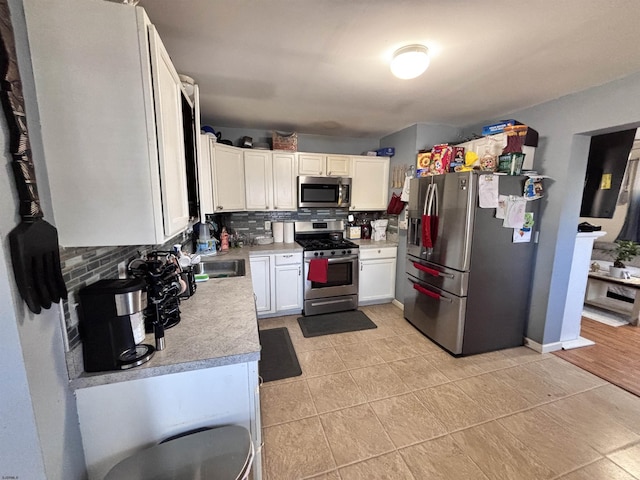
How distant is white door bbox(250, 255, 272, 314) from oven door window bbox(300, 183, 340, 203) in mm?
949

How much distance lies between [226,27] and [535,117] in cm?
283

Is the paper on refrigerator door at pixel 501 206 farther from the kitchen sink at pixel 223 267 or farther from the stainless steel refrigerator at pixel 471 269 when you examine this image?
the kitchen sink at pixel 223 267

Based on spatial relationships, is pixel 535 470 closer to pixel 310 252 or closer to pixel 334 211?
pixel 310 252

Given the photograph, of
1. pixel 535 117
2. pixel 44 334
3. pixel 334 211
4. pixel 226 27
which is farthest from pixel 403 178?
pixel 44 334

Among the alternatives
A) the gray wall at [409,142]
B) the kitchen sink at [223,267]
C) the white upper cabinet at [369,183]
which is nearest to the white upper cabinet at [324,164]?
the white upper cabinet at [369,183]

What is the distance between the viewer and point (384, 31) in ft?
4.65

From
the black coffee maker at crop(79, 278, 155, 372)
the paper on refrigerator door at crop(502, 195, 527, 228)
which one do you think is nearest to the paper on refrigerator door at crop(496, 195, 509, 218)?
the paper on refrigerator door at crop(502, 195, 527, 228)

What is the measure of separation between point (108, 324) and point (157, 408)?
0.39 m

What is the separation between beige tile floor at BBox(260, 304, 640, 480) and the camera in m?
1.46

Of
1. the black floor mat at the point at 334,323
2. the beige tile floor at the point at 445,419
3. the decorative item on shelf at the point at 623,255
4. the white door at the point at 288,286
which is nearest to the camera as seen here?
the beige tile floor at the point at 445,419

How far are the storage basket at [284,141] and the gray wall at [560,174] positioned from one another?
8.11 feet

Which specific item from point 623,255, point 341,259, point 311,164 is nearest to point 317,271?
point 341,259

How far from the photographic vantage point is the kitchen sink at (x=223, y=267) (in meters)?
2.55

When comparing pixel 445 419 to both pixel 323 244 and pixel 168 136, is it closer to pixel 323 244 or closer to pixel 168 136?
pixel 323 244
